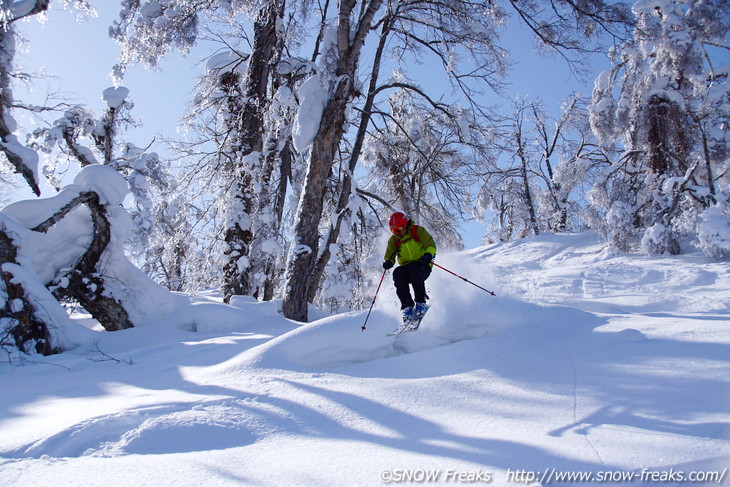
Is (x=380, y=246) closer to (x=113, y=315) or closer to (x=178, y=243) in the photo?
(x=178, y=243)

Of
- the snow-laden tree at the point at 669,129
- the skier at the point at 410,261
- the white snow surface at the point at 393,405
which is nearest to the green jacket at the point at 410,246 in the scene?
the skier at the point at 410,261

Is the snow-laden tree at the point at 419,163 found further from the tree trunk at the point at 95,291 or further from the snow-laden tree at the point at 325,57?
the tree trunk at the point at 95,291

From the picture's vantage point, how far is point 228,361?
13.4 ft

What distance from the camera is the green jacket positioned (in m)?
5.75

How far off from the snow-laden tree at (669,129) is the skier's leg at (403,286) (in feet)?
26.5

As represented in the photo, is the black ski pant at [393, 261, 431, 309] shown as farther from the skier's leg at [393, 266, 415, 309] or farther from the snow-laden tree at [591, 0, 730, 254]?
the snow-laden tree at [591, 0, 730, 254]

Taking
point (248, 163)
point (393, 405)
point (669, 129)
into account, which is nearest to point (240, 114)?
point (248, 163)

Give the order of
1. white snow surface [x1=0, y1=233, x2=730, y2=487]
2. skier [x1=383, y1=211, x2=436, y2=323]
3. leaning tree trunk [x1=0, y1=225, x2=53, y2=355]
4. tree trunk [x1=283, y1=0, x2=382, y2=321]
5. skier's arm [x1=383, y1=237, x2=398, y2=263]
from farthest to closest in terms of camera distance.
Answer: tree trunk [x1=283, y1=0, x2=382, y2=321], skier's arm [x1=383, y1=237, x2=398, y2=263], skier [x1=383, y1=211, x2=436, y2=323], leaning tree trunk [x1=0, y1=225, x2=53, y2=355], white snow surface [x1=0, y1=233, x2=730, y2=487]

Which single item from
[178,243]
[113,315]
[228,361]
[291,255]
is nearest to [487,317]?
[228,361]

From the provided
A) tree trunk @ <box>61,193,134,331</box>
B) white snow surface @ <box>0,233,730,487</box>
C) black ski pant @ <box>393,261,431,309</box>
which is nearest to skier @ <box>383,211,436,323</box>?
black ski pant @ <box>393,261,431,309</box>

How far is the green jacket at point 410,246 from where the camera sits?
18.9 feet

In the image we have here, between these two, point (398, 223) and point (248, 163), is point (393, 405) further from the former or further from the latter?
point (248, 163)

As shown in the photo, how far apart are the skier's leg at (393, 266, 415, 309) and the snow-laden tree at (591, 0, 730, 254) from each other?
808cm

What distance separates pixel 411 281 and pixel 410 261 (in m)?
0.35
